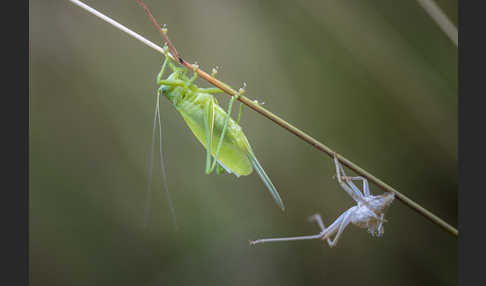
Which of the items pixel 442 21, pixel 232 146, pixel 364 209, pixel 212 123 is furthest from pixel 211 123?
pixel 442 21

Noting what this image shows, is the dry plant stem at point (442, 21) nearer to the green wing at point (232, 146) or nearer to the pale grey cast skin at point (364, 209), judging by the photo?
the pale grey cast skin at point (364, 209)

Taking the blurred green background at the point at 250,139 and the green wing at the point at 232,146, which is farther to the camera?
the blurred green background at the point at 250,139

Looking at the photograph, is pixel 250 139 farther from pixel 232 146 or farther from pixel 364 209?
pixel 364 209

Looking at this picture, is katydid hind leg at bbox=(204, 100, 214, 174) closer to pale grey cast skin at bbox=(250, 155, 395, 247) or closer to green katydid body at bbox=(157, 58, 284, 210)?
green katydid body at bbox=(157, 58, 284, 210)

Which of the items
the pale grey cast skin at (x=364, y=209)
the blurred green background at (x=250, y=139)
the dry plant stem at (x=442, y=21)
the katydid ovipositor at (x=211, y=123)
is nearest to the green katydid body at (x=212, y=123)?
the katydid ovipositor at (x=211, y=123)

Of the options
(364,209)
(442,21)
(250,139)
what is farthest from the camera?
(250,139)

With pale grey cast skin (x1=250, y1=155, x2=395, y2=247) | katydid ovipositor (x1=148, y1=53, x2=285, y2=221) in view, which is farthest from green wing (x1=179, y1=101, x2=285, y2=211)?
pale grey cast skin (x1=250, y1=155, x2=395, y2=247)

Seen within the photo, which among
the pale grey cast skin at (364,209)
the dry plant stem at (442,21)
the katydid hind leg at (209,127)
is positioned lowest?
the pale grey cast skin at (364,209)

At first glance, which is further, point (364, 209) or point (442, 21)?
point (442, 21)
